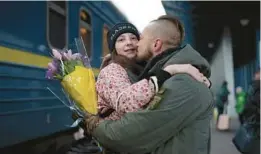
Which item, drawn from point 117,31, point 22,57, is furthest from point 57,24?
point 117,31

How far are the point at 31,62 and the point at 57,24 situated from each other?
76 cm

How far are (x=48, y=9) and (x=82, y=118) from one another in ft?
8.23

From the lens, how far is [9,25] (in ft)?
10.8

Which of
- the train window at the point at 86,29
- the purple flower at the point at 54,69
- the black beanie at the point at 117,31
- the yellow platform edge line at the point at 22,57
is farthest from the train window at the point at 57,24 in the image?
the purple flower at the point at 54,69

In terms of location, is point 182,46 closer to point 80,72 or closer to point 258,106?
point 80,72

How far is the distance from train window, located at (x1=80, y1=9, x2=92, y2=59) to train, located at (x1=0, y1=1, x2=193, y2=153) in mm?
51

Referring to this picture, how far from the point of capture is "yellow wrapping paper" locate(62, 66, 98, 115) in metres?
1.65

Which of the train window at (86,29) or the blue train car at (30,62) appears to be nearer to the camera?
the blue train car at (30,62)

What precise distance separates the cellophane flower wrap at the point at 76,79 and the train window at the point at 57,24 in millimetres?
2324

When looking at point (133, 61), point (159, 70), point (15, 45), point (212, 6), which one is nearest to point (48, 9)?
point (15, 45)

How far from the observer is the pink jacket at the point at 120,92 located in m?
1.51

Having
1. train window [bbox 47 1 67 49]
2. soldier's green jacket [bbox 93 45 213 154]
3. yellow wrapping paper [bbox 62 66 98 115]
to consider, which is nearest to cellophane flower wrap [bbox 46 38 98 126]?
yellow wrapping paper [bbox 62 66 98 115]

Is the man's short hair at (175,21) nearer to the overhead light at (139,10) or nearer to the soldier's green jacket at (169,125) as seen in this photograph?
the soldier's green jacket at (169,125)

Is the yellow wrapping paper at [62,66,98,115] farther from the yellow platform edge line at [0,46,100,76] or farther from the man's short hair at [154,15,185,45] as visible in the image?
the yellow platform edge line at [0,46,100,76]
